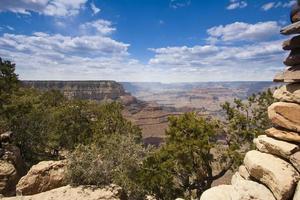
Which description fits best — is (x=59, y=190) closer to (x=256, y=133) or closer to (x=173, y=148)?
(x=173, y=148)

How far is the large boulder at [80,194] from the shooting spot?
19.5m

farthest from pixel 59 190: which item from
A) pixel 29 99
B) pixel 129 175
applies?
pixel 29 99

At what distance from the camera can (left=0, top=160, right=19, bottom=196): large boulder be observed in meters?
28.2

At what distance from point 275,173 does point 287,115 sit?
294cm

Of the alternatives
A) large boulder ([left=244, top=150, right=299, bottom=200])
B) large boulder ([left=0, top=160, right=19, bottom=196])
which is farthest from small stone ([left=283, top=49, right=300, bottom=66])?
large boulder ([left=0, top=160, right=19, bottom=196])

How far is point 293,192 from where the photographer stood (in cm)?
1262

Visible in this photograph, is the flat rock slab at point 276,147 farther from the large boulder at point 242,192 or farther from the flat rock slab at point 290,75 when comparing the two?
the flat rock slab at point 290,75

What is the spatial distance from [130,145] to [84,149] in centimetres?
525

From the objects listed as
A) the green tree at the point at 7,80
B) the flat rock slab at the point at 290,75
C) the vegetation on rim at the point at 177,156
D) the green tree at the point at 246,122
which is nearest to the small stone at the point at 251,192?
the flat rock slab at the point at 290,75

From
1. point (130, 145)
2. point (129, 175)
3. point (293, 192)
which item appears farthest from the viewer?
point (130, 145)

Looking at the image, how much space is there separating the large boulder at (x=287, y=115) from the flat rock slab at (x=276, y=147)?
80 cm

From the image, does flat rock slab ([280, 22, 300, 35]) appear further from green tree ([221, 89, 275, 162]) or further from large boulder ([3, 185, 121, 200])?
green tree ([221, 89, 275, 162])

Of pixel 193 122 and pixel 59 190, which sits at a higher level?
pixel 193 122

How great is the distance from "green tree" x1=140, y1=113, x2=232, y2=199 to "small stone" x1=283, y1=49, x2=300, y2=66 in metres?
12.5
